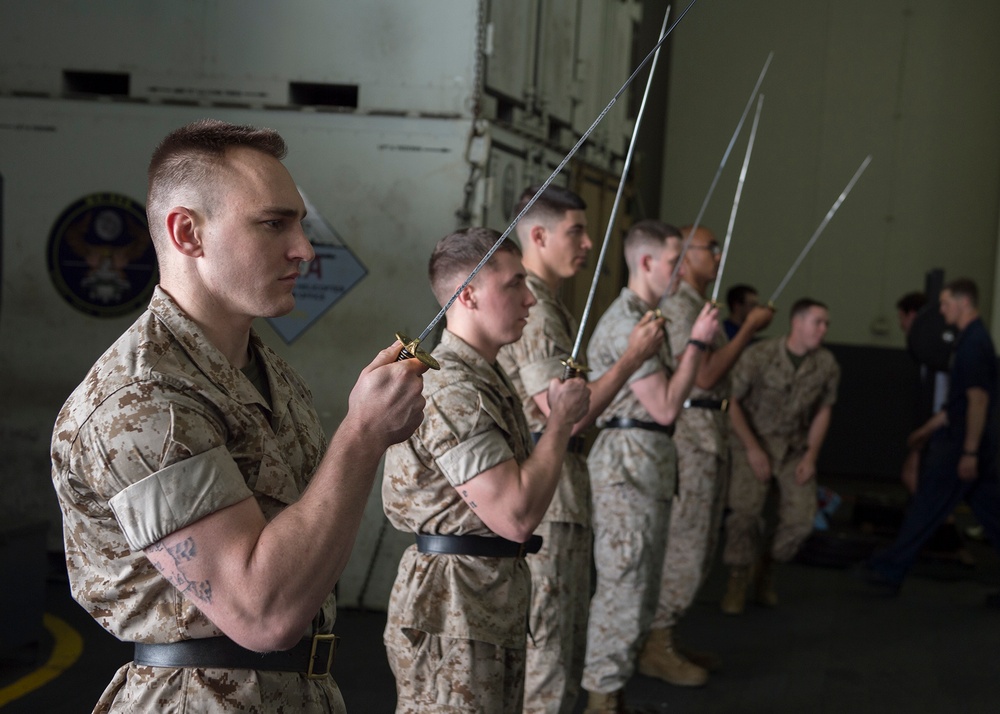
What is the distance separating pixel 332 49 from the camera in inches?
184

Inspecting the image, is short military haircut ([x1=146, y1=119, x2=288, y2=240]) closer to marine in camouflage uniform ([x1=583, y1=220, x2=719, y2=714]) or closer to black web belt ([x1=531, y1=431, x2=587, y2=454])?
black web belt ([x1=531, y1=431, x2=587, y2=454])

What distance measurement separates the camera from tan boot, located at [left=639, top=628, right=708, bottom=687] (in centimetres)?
434

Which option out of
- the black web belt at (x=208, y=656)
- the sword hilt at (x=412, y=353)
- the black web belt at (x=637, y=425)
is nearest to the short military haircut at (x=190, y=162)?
the sword hilt at (x=412, y=353)

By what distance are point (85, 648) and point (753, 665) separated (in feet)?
9.24

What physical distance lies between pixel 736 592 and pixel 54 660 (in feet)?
10.9

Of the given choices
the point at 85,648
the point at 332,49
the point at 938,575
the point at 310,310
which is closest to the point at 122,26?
the point at 332,49

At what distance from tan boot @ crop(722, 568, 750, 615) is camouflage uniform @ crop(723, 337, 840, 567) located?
0.18 ft

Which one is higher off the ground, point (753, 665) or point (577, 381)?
point (577, 381)

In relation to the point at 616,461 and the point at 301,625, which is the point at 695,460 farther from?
the point at 301,625

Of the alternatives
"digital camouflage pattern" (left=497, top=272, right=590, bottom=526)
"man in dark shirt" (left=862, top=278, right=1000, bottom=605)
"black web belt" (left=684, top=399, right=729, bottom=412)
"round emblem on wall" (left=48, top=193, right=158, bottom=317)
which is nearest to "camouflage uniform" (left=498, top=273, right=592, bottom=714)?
"digital camouflage pattern" (left=497, top=272, right=590, bottom=526)

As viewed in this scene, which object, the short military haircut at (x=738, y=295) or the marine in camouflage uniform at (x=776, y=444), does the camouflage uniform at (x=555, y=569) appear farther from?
the short military haircut at (x=738, y=295)

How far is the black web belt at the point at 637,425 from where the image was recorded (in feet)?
12.7

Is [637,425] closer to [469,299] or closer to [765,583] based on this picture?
[469,299]

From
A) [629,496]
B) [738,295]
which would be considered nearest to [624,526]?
[629,496]
